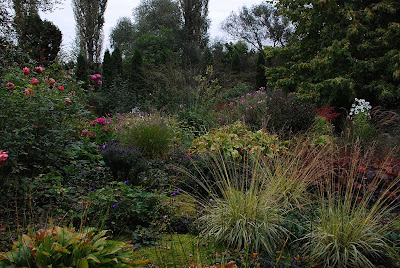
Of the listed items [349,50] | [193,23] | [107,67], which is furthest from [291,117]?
[193,23]

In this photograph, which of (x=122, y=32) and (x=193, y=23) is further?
(x=122, y=32)

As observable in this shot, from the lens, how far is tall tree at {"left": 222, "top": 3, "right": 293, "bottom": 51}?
22.2 meters

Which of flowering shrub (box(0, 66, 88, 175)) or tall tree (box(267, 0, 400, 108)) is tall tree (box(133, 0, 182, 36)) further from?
flowering shrub (box(0, 66, 88, 175))

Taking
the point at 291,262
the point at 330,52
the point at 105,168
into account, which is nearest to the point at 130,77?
the point at 330,52

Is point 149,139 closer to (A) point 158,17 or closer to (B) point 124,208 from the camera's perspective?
(B) point 124,208

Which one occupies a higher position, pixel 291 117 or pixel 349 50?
pixel 349 50

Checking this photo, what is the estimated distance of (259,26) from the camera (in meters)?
23.0

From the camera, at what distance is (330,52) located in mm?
9203

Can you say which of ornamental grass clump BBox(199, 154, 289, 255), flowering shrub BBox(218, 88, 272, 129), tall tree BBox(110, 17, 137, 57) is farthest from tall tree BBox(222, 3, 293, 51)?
ornamental grass clump BBox(199, 154, 289, 255)

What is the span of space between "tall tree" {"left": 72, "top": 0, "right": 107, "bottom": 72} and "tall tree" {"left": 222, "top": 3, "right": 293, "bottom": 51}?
35.1ft

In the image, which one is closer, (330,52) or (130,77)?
(330,52)

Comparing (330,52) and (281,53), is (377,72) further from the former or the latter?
(281,53)

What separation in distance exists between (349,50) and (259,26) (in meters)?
14.5

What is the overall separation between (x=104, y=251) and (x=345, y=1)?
35.2 feet
